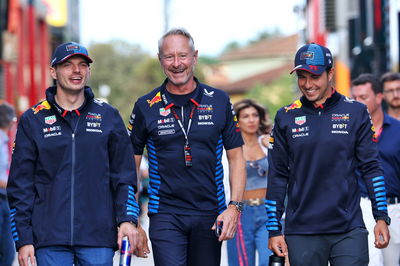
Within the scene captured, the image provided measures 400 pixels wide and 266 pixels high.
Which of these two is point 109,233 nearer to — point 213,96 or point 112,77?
point 213,96

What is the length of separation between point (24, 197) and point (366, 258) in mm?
2313

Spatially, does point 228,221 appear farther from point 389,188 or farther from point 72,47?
point 389,188

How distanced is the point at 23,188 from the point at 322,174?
6.56 ft

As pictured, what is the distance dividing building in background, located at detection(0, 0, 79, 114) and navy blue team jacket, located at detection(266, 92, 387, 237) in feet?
73.5

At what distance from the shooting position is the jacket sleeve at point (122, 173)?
Result: 6.38 m

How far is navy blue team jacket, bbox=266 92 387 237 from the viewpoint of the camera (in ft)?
21.6

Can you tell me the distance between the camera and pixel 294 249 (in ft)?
21.7

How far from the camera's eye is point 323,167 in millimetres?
6566

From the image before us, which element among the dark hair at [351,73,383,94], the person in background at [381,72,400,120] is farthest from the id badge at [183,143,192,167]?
the person in background at [381,72,400,120]

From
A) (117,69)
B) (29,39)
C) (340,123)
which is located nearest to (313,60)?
(340,123)

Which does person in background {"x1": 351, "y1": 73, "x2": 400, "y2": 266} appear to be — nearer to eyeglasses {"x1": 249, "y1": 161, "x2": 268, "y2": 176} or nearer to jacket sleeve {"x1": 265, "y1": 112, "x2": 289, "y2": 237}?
eyeglasses {"x1": 249, "y1": 161, "x2": 268, "y2": 176}

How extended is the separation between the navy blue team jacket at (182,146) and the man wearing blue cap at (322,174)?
0.43m

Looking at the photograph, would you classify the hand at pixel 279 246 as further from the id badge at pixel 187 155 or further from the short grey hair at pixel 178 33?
the short grey hair at pixel 178 33

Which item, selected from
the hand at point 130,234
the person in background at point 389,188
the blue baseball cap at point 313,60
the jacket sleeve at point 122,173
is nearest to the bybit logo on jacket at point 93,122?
the jacket sleeve at point 122,173
